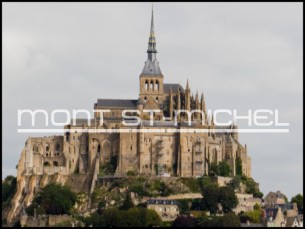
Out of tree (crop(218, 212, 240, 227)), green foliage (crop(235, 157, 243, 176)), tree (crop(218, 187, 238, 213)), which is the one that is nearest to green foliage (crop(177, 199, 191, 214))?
tree (crop(218, 187, 238, 213))

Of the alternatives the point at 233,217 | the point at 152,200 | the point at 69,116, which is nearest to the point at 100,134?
the point at 69,116

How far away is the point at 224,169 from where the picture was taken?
296ft

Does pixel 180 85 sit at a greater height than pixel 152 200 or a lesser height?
greater

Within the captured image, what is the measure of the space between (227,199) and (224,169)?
6.75 m

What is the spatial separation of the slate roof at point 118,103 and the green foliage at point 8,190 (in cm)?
1126

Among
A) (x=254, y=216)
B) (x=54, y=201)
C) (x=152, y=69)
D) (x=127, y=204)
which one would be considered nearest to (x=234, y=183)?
(x=254, y=216)

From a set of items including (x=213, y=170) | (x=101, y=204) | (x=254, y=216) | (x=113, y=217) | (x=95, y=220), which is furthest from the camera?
(x=213, y=170)

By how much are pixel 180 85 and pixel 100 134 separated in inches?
427

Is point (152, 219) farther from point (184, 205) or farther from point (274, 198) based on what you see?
point (274, 198)

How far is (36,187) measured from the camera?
89.8 meters

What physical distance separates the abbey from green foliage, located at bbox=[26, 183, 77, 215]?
317 centimetres

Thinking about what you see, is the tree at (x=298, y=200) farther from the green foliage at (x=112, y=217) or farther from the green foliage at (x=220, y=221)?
the green foliage at (x=112, y=217)

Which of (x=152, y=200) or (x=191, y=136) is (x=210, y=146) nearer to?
(x=191, y=136)

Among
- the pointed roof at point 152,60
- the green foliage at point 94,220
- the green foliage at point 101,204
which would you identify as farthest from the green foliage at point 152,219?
the pointed roof at point 152,60
